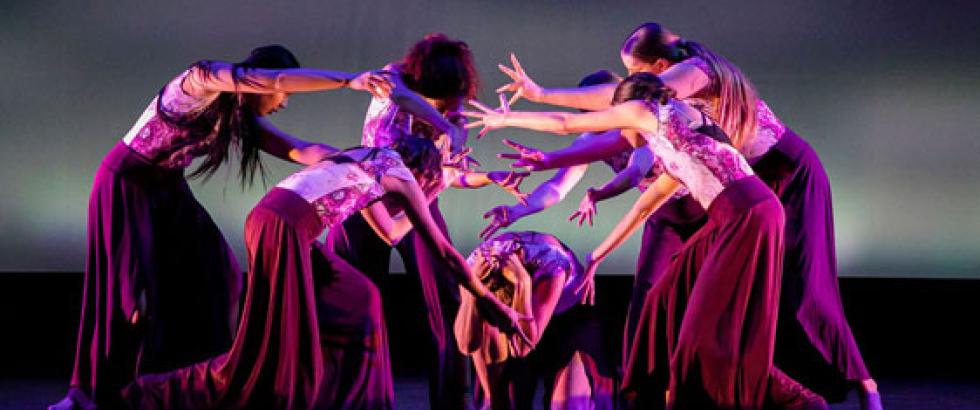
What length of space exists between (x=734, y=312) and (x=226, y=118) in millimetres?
1657

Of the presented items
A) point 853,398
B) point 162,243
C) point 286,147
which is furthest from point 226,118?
point 853,398

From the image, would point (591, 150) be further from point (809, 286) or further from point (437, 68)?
point (809, 286)

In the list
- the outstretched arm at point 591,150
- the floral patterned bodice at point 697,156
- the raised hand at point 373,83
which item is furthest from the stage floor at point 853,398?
the floral patterned bodice at point 697,156

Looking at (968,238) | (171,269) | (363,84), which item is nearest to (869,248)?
(968,238)

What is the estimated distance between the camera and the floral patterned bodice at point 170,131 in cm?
271

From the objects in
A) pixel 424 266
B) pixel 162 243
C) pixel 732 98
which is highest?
pixel 732 98

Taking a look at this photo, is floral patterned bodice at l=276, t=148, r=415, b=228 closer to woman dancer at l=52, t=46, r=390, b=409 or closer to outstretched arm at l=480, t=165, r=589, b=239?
woman dancer at l=52, t=46, r=390, b=409

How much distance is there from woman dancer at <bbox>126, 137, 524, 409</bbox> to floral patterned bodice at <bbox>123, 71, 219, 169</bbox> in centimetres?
51

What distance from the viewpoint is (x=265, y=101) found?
9.53 ft

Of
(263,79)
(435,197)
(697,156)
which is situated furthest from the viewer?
(435,197)

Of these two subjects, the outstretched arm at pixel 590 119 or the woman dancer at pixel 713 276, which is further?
the outstretched arm at pixel 590 119

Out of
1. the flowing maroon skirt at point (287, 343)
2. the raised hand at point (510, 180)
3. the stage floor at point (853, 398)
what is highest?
the raised hand at point (510, 180)

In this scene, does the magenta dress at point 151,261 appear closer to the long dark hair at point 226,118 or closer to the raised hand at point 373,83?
the long dark hair at point 226,118

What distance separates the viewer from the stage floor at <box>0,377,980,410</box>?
335 centimetres
